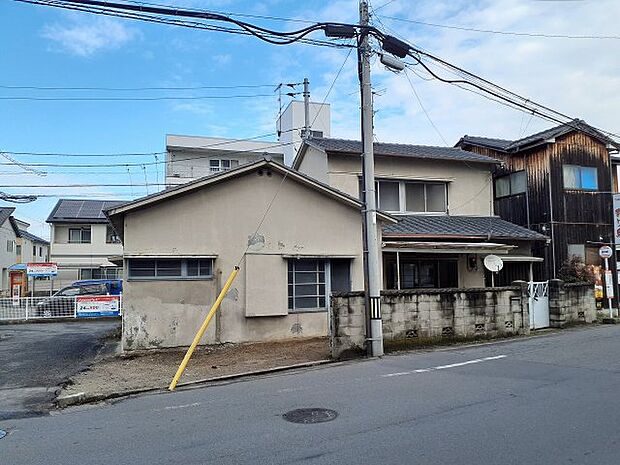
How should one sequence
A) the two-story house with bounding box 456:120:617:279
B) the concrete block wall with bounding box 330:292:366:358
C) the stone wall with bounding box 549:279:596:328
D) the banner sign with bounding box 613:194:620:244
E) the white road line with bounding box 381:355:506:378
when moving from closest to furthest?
the white road line with bounding box 381:355:506:378 → the concrete block wall with bounding box 330:292:366:358 → the stone wall with bounding box 549:279:596:328 → the banner sign with bounding box 613:194:620:244 → the two-story house with bounding box 456:120:617:279

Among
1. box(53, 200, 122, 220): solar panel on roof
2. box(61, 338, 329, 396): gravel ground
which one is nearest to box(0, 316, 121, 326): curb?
box(61, 338, 329, 396): gravel ground

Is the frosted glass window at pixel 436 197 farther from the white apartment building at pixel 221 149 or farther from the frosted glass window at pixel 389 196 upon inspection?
the white apartment building at pixel 221 149

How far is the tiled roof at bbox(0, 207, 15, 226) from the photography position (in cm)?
4078

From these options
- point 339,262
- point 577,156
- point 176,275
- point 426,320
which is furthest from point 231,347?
point 577,156

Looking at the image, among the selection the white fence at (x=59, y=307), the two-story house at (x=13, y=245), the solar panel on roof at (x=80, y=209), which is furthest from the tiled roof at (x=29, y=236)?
the white fence at (x=59, y=307)

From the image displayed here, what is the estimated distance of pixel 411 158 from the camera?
19.7 metres

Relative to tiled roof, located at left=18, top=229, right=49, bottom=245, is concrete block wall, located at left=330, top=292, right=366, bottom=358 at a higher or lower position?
lower

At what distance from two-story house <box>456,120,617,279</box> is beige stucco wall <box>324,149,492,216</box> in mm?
1449

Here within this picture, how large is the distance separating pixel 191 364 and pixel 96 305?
1478 cm

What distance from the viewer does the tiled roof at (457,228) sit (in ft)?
57.0

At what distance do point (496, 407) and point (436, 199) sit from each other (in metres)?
14.4

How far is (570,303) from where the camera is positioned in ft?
52.0

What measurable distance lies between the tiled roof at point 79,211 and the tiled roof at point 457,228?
82.9 ft

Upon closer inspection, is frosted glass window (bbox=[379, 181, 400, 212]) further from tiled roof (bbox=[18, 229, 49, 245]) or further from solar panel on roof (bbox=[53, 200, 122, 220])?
tiled roof (bbox=[18, 229, 49, 245])
